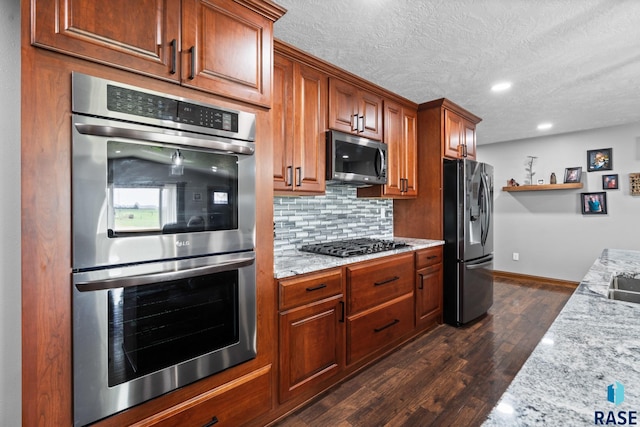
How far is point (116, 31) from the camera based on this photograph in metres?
1.23

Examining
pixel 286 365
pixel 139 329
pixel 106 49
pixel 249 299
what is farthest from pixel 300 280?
pixel 106 49

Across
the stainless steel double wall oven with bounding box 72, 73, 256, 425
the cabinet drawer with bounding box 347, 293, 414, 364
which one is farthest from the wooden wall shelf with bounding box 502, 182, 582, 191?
the stainless steel double wall oven with bounding box 72, 73, 256, 425

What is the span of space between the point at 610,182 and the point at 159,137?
19.0 ft

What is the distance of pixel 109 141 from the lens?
1206 millimetres

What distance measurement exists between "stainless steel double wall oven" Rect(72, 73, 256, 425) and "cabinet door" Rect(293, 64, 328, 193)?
0.68 m

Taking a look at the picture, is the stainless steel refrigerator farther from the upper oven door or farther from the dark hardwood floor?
the upper oven door

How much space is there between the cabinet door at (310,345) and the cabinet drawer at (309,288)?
45 mm

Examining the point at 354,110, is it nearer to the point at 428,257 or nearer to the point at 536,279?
the point at 428,257

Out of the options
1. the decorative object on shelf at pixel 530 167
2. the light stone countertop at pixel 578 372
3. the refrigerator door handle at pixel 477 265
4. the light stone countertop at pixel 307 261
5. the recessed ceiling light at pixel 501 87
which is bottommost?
the refrigerator door handle at pixel 477 265

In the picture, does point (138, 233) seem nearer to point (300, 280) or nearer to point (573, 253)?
point (300, 280)

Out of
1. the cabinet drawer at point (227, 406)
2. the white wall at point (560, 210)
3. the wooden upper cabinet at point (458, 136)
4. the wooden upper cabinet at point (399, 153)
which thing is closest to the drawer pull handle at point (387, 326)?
the cabinet drawer at point (227, 406)

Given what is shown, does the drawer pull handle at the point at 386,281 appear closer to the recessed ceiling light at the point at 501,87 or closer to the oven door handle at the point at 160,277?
the oven door handle at the point at 160,277

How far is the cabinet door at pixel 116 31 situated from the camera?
1101 millimetres

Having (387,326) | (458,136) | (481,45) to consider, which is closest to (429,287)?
(387,326)
